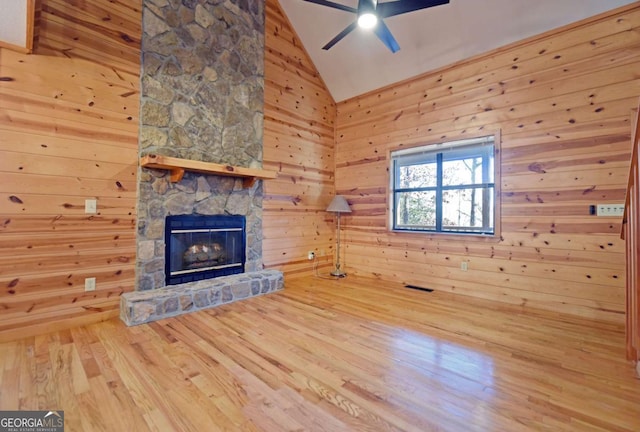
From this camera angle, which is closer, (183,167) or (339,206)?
(183,167)

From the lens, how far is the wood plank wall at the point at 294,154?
4.25 metres

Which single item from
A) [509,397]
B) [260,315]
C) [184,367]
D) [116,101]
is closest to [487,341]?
[509,397]

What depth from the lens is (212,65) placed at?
3.57 metres

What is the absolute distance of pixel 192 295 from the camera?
303 cm

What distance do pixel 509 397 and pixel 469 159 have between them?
2.95 metres

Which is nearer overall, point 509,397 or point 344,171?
point 509,397

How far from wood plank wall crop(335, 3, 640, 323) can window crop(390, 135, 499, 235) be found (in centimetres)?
18

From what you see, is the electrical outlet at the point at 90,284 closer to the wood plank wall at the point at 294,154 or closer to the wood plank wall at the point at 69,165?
the wood plank wall at the point at 69,165

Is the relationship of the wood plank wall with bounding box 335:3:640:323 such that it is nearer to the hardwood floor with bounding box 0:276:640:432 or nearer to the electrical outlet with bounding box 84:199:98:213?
the hardwood floor with bounding box 0:276:640:432

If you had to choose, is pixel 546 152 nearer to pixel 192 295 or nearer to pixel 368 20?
pixel 368 20

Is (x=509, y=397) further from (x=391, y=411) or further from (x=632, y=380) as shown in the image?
(x=632, y=380)

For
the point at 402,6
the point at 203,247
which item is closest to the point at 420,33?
the point at 402,6

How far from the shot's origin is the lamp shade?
4.70 metres

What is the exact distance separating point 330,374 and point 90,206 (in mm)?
2606
